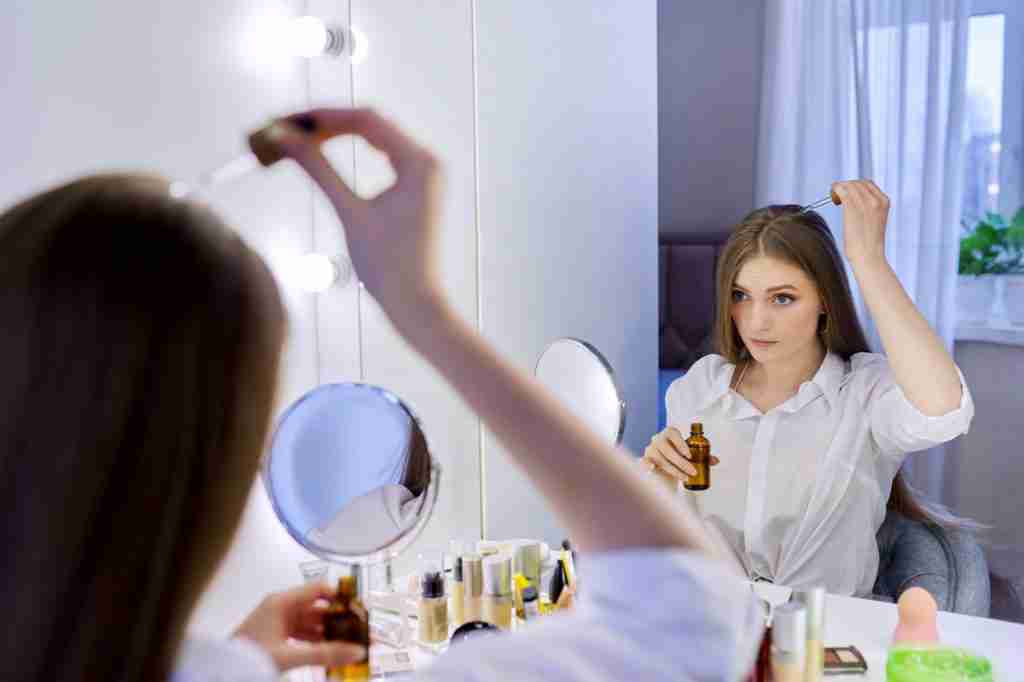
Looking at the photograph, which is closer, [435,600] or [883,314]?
[435,600]

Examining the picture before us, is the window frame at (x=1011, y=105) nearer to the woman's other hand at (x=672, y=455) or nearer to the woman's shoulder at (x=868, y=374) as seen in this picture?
the woman's shoulder at (x=868, y=374)

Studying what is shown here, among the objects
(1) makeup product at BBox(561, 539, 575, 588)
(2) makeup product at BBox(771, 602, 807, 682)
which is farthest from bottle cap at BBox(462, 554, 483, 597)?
(2) makeup product at BBox(771, 602, 807, 682)

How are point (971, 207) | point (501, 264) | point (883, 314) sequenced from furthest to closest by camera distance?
point (971, 207) < point (501, 264) < point (883, 314)

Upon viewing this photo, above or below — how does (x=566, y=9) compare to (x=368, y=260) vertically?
above

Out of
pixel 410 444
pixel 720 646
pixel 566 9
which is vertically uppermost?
pixel 566 9

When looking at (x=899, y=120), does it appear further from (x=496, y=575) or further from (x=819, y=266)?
(x=496, y=575)

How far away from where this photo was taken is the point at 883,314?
1.38 m

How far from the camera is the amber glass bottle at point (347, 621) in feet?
2.70

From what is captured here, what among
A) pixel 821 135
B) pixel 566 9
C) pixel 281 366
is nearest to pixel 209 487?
pixel 281 366

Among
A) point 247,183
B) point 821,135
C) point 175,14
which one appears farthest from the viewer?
point 821,135

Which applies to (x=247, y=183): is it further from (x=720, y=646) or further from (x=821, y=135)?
(x=821, y=135)

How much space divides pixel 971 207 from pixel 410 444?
1722 millimetres

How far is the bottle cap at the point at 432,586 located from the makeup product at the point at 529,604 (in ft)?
0.32

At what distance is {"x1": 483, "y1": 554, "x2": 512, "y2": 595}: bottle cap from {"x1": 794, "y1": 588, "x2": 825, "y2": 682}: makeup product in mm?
354
